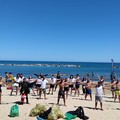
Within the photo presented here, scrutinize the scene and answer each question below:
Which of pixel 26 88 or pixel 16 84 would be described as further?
pixel 16 84

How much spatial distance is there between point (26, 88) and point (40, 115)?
3694 millimetres

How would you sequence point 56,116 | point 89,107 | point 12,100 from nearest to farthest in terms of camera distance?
point 56,116, point 89,107, point 12,100

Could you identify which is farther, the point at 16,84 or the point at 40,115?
the point at 16,84

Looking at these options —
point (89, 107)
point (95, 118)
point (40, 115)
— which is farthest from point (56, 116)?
point (89, 107)

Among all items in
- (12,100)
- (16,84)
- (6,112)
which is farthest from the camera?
(16,84)

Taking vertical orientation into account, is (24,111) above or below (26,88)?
below

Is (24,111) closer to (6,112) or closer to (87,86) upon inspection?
(6,112)

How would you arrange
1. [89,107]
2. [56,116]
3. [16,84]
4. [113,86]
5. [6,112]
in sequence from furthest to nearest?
[113,86], [16,84], [89,107], [6,112], [56,116]

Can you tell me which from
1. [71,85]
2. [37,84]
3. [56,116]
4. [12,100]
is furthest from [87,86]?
[56,116]

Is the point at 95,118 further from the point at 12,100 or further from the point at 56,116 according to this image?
the point at 12,100

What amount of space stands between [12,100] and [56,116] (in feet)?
20.0

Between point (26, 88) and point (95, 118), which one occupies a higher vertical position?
point (26, 88)

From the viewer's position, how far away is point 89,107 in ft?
54.9

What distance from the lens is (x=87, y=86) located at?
64.2 ft
